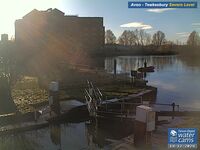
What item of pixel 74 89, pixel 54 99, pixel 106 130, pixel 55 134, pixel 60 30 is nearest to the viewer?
pixel 55 134

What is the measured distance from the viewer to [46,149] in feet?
38.4

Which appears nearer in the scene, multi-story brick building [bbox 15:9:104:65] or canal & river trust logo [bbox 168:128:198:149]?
canal & river trust logo [bbox 168:128:198:149]

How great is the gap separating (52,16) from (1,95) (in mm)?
54266

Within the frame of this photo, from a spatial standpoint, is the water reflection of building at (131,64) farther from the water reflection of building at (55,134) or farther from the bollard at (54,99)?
the water reflection of building at (55,134)

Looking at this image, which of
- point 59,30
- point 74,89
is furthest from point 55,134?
point 59,30

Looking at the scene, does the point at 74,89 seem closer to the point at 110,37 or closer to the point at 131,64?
the point at 131,64

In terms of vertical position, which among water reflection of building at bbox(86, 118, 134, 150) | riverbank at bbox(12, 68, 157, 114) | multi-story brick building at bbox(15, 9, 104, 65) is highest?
multi-story brick building at bbox(15, 9, 104, 65)

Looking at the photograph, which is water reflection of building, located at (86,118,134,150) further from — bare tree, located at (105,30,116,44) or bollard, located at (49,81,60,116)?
bare tree, located at (105,30,116,44)

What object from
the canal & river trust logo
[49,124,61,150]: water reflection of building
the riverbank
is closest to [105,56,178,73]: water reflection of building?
the riverbank

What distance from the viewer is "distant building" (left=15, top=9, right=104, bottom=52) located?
60.8 meters

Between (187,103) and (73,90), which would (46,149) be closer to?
(73,90)

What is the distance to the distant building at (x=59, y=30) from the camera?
200 ft

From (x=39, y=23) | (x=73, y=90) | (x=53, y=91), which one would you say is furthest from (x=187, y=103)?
(x=39, y=23)

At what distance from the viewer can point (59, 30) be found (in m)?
67.9
